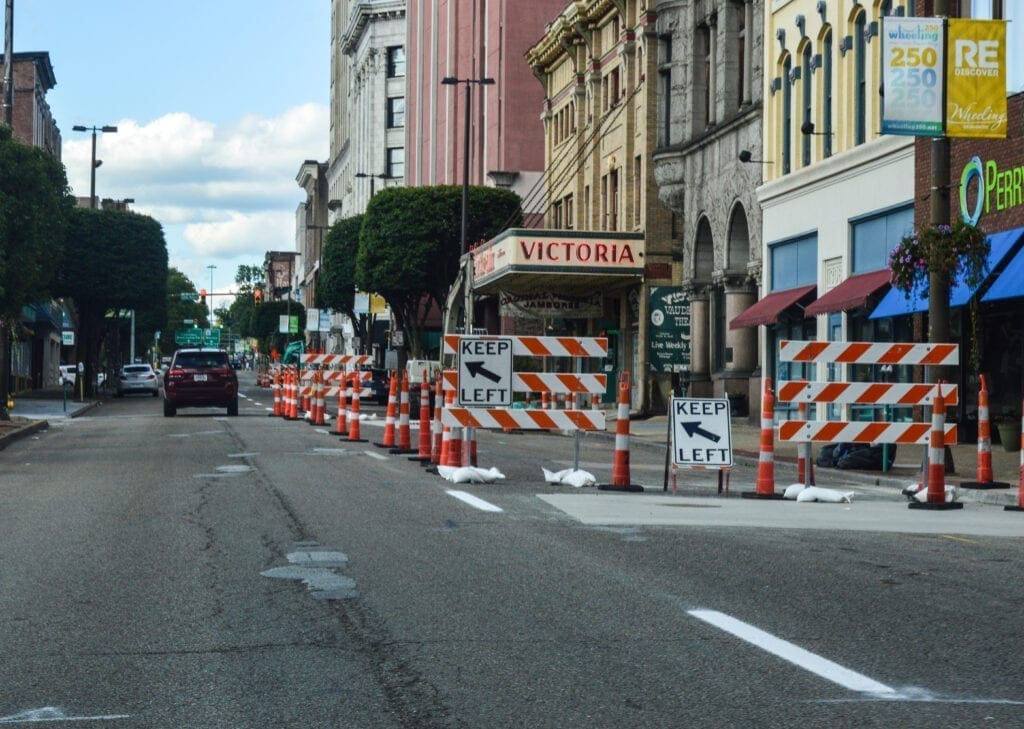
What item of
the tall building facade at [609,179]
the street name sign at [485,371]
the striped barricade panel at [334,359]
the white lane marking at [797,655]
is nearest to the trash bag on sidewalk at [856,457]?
the street name sign at [485,371]

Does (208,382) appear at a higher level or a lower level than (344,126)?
lower

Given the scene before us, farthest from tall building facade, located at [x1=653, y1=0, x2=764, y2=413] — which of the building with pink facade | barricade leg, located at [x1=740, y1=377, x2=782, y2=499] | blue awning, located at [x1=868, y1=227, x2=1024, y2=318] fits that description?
barricade leg, located at [x1=740, y1=377, x2=782, y2=499]

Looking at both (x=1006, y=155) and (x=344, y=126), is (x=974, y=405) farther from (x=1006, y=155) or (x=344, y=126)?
(x=344, y=126)

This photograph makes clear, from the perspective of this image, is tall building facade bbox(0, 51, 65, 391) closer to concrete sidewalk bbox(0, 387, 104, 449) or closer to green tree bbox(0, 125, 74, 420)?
concrete sidewalk bbox(0, 387, 104, 449)

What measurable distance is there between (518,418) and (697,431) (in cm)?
214

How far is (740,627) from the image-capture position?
8117 mm

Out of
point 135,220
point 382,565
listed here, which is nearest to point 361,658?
point 382,565

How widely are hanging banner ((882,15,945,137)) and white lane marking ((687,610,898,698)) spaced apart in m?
12.4

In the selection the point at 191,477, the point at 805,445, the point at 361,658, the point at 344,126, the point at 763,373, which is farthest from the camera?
the point at 344,126

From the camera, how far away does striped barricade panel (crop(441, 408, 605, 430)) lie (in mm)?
17875

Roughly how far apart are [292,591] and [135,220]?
66.9 meters

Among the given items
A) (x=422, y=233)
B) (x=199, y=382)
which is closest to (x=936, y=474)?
(x=199, y=382)

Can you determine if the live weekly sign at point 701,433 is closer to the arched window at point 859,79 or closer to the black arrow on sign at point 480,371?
the black arrow on sign at point 480,371

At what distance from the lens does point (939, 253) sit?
20.1m
